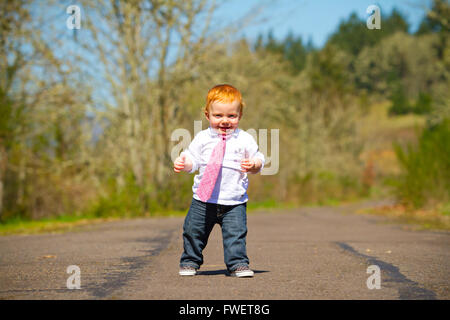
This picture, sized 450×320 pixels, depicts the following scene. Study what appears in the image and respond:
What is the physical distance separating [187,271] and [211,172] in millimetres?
830

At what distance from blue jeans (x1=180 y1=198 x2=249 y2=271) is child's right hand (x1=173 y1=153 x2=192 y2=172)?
29 cm

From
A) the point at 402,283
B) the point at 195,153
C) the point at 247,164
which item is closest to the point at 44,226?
the point at 195,153

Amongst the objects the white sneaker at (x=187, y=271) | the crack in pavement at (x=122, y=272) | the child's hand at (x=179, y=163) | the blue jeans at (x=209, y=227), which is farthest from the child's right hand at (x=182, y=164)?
the crack in pavement at (x=122, y=272)

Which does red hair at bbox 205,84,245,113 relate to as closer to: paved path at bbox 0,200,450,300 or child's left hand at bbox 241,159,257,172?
child's left hand at bbox 241,159,257,172

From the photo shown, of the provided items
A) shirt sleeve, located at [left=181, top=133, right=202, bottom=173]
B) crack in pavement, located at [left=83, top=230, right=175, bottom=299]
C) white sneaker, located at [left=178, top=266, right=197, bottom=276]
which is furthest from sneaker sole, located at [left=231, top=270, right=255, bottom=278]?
shirt sleeve, located at [left=181, top=133, right=202, bottom=173]

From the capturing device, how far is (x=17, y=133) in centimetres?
1553

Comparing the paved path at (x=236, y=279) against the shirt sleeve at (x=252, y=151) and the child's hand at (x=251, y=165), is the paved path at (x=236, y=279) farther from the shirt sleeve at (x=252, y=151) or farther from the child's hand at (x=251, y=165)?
the shirt sleeve at (x=252, y=151)


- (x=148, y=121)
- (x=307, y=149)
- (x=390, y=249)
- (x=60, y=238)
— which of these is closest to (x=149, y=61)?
(x=148, y=121)

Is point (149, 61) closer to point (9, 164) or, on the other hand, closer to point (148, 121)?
point (148, 121)

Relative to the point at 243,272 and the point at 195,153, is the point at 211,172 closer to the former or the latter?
the point at 195,153

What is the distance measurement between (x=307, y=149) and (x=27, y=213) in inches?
769

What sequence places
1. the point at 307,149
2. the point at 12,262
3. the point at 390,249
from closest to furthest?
1. the point at 12,262
2. the point at 390,249
3. the point at 307,149

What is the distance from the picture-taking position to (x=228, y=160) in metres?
4.98
